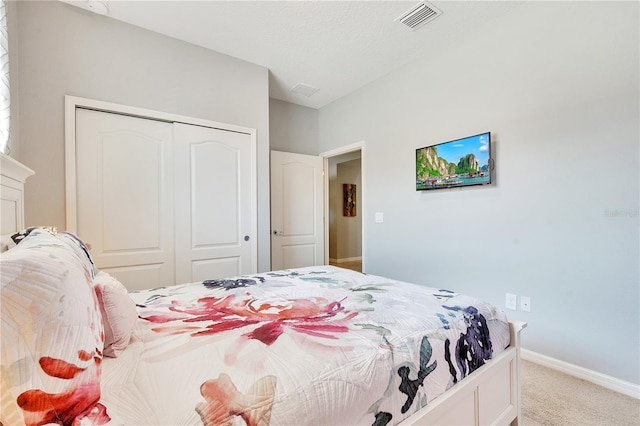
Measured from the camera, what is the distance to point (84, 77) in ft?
7.43

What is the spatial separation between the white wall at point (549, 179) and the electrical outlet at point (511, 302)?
48 millimetres

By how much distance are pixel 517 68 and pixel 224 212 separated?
9.82 ft

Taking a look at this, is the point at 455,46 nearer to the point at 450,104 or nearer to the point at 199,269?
the point at 450,104

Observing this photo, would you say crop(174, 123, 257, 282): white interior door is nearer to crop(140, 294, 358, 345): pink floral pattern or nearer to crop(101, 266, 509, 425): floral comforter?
crop(101, 266, 509, 425): floral comforter

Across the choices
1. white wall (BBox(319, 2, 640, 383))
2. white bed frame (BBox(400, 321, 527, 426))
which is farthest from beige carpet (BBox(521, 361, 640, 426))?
white bed frame (BBox(400, 321, 527, 426))

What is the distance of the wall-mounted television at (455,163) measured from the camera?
7.80ft

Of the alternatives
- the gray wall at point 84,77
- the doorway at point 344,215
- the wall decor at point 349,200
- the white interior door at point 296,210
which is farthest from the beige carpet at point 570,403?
the wall decor at point 349,200

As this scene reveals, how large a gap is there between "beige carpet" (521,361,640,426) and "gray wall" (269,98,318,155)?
3588 mm

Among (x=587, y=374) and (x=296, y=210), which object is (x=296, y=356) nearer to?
(x=587, y=374)

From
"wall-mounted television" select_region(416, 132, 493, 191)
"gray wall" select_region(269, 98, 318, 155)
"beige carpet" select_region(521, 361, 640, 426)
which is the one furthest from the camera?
"gray wall" select_region(269, 98, 318, 155)

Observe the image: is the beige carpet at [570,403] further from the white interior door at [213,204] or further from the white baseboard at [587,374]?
the white interior door at [213,204]

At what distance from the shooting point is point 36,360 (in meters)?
0.49

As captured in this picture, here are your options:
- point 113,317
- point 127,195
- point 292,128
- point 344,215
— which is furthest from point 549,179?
point 344,215

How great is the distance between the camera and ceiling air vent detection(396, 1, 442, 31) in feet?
7.30
